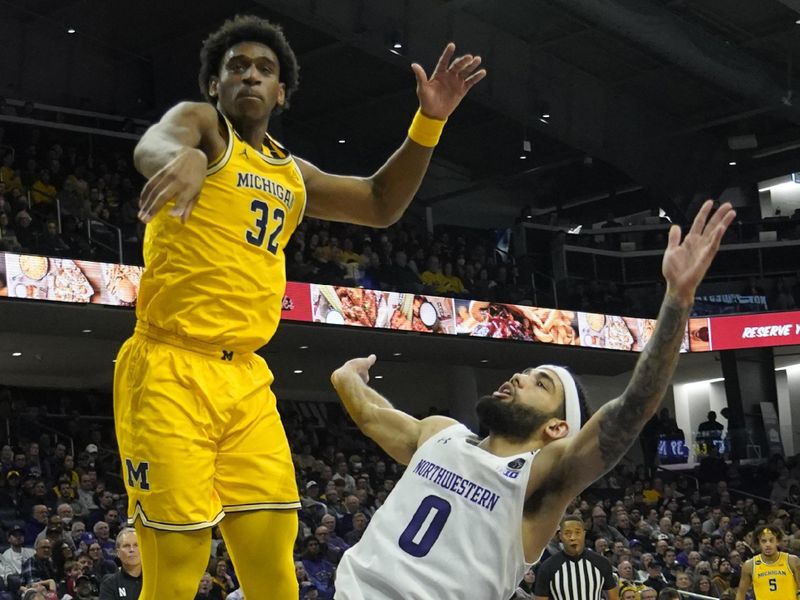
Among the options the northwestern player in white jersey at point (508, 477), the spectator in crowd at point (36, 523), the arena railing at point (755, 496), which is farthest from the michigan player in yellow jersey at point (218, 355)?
the arena railing at point (755, 496)

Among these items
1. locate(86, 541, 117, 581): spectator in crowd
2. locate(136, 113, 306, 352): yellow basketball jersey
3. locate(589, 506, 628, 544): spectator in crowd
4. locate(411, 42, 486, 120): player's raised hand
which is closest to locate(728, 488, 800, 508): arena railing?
locate(589, 506, 628, 544): spectator in crowd

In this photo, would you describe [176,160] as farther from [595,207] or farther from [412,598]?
[595,207]

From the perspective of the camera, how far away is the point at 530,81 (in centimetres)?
2231

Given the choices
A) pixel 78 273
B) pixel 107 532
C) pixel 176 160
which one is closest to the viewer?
pixel 176 160

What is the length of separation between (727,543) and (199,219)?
17.1m

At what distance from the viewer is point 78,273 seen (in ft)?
53.4

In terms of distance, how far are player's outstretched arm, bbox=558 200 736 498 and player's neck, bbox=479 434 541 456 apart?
20 centimetres

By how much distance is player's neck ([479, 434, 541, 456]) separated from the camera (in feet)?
11.8

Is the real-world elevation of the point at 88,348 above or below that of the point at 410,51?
below

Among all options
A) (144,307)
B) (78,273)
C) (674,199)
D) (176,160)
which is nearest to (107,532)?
(78,273)

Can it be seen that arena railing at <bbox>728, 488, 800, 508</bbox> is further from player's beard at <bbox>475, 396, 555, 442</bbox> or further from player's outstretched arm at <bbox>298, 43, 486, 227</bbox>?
player's beard at <bbox>475, 396, 555, 442</bbox>

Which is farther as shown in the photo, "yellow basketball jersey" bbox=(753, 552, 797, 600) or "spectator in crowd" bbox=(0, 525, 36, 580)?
"yellow basketball jersey" bbox=(753, 552, 797, 600)

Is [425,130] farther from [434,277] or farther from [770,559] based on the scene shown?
[434,277]

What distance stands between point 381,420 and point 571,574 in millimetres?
5761
